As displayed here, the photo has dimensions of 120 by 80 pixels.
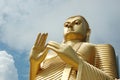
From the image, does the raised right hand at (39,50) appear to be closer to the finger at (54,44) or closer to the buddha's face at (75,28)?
the finger at (54,44)

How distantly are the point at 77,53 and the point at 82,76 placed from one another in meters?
0.54

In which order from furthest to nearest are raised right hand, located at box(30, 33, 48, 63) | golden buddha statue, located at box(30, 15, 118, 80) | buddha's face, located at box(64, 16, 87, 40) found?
1. buddha's face, located at box(64, 16, 87, 40)
2. raised right hand, located at box(30, 33, 48, 63)
3. golden buddha statue, located at box(30, 15, 118, 80)

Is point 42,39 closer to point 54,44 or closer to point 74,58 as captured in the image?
point 54,44

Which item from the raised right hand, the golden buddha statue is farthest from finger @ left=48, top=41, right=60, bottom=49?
the raised right hand

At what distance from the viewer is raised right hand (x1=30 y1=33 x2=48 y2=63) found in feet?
17.8

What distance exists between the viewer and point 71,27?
583 cm

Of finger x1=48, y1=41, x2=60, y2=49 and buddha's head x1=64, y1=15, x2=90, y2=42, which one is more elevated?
buddha's head x1=64, y1=15, x2=90, y2=42

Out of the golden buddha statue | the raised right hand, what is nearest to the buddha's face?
the golden buddha statue

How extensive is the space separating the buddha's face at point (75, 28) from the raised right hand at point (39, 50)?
19.6 inches

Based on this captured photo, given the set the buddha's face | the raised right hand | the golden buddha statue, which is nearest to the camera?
the golden buddha statue

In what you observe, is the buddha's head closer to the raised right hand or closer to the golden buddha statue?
the golden buddha statue

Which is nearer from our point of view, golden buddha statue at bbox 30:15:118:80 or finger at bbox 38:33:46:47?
golden buddha statue at bbox 30:15:118:80

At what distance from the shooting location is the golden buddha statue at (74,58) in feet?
16.7

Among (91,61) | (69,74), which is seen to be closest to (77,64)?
(69,74)
